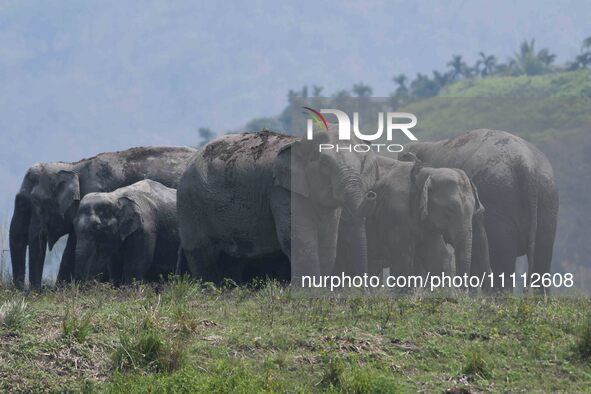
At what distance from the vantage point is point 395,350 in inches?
669

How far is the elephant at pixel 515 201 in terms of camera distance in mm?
25234

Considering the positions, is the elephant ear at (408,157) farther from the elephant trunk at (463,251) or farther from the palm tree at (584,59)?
the palm tree at (584,59)

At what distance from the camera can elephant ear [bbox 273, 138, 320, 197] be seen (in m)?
→ 21.9

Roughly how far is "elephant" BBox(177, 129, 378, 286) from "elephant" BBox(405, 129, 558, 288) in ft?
10.5

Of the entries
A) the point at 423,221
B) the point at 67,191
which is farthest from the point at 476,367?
the point at 67,191

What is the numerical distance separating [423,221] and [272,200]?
316cm

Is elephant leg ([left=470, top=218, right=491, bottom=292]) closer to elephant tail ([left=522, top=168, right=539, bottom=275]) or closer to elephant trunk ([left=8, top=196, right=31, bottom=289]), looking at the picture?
elephant tail ([left=522, top=168, right=539, bottom=275])

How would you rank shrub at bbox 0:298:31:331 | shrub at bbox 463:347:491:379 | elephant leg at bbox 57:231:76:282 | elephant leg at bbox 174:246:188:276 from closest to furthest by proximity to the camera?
shrub at bbox 463:347:491:379
shrub at bbox 0:298:31:331
elephant leg at bbox 174:246:188:276
elephant leg at bbox 57:231:76:282

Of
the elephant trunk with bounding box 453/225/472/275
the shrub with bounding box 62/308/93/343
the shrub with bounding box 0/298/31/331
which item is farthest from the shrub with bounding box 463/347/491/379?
the elephant trunk with bounding box 453/225/472/275

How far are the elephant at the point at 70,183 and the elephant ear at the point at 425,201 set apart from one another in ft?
16.9

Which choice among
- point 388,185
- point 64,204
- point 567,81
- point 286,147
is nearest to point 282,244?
point 286,147

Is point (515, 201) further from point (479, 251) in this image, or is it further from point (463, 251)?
point (463, 251)

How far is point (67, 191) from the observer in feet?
92.8

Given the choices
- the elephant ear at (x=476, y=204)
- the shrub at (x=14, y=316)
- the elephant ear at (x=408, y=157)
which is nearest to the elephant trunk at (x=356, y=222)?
the elephant ear at (x=476, y=204)
